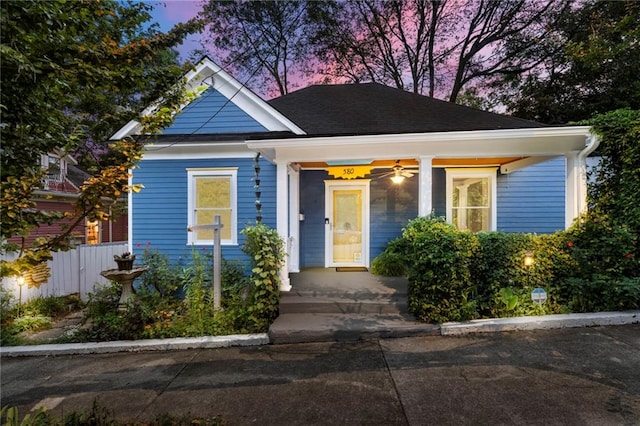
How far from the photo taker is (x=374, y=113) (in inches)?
291

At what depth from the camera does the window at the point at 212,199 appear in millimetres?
6492

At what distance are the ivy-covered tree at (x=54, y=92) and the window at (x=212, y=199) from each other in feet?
13.2

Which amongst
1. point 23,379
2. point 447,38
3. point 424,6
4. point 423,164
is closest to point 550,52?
point 447,38

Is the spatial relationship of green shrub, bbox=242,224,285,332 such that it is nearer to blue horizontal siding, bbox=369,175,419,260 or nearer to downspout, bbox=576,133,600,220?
blue horizontal siding, bbox=369,175,419,260

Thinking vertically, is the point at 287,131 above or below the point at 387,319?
above

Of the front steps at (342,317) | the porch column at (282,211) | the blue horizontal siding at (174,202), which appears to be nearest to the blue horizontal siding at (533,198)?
the front steps at (342,317)

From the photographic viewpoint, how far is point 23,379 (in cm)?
353

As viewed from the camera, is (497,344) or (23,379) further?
(497,344)

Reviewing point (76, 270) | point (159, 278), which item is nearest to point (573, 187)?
point (159, 278)

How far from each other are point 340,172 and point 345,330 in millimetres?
3129

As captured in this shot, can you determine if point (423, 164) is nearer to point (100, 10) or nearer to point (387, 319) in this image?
point (387, 319)

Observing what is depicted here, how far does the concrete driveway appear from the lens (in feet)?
8.39

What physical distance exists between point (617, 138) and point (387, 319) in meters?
4.52

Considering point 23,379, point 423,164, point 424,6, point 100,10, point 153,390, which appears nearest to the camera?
point 100,10
